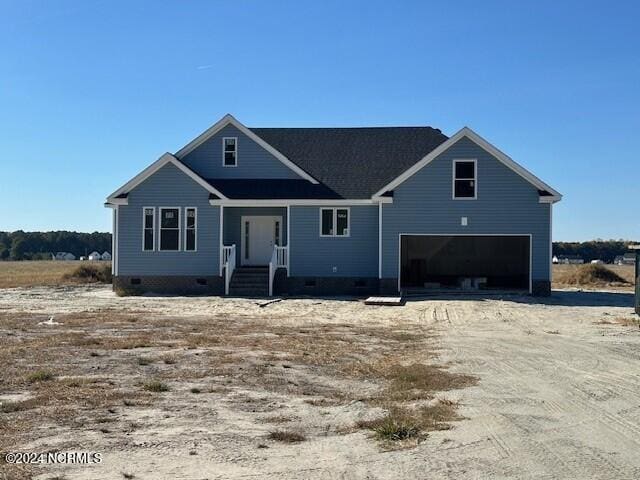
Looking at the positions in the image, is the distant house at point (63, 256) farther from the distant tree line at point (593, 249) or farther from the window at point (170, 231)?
the window at point (170, 231)

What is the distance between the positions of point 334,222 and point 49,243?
9499 cm

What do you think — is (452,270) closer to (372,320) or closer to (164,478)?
(372,320)

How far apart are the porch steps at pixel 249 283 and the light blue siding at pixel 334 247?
1308 millimetres

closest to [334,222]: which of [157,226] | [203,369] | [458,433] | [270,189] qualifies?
[270,189]

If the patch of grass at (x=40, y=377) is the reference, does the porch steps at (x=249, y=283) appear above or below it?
above

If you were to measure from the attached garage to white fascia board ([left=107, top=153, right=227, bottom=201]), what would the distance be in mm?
10380

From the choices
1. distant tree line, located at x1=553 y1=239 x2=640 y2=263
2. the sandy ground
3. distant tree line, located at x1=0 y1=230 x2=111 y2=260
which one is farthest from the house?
distant tree line, located at x1=0 y1=230 x2=111 y2=260

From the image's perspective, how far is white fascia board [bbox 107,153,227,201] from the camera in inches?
1100

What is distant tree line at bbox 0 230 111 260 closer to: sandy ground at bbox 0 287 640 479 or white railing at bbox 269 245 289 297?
white railing at bbox 269 245 289 297

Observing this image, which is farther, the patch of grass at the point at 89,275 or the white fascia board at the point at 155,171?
the patch of grass at the point at 89,275

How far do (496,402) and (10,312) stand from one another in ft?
53.9

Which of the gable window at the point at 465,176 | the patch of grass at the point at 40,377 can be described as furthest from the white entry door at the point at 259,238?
the patch of grass at the point at 40,377

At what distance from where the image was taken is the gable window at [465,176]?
27.1 meters

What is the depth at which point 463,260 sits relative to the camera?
3559 centimetres
